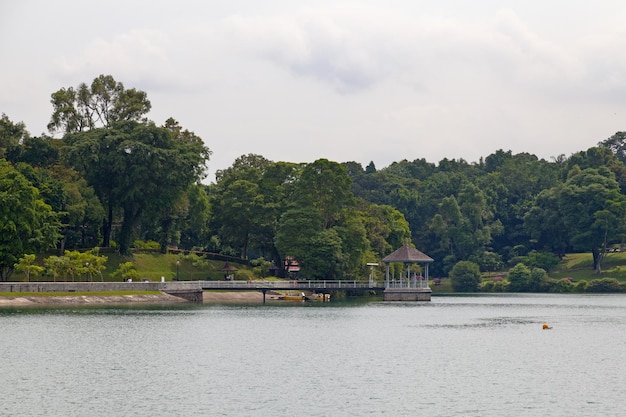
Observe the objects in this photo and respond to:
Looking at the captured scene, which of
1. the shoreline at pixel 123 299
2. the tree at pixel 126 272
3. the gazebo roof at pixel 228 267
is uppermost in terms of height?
the gazebo roof at pixel 228 267

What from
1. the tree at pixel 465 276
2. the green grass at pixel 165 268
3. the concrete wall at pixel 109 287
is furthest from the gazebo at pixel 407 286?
the tree at pixel 465 276

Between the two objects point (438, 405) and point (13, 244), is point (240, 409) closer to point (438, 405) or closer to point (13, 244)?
point (438, 405)

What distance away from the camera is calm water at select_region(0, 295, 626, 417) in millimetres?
43125

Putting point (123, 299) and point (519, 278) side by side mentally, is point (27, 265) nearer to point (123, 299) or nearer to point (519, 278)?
point (123, 299)

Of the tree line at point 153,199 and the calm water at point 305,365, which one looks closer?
the calm water at point 305,365

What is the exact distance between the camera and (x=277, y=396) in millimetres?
45375

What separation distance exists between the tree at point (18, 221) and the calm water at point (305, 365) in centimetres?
2015

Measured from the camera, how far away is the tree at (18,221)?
113m

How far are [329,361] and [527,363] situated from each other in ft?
36.8

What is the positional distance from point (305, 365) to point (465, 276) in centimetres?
13833

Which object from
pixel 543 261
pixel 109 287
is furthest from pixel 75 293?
pixel 543 261

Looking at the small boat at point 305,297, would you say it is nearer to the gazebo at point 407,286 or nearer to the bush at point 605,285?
the gazebo at point 407,286

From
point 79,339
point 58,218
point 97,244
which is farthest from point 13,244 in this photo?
point 79,339

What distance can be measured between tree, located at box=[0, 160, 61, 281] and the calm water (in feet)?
66.1
